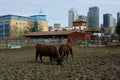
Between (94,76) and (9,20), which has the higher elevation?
(9,20)

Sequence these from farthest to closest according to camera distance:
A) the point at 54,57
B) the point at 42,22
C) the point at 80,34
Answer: the point at 42,22
the point at 80,34
the point at 54,57

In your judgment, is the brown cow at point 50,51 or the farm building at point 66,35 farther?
the farm building at point 66,35

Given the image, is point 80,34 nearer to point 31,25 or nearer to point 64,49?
point 31,25

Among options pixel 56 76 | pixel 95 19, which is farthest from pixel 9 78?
pixel 95 19

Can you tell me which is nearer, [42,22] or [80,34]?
[80,34]

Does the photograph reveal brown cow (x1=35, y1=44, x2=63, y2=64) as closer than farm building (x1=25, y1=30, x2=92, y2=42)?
Yes

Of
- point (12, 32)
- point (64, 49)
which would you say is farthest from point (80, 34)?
point (64, 49)

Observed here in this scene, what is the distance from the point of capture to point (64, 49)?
1603cm

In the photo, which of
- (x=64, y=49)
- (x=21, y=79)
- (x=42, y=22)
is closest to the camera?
(x=21, y=79)

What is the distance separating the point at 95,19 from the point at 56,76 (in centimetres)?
14086

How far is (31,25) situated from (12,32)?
10370mm

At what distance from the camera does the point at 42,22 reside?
124 metres

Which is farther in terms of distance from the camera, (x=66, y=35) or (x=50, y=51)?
(x=66, y=35)

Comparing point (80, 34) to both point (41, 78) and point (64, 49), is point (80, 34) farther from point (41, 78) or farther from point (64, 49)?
point (41, 78)
